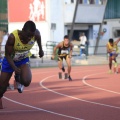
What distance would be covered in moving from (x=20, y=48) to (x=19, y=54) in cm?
20

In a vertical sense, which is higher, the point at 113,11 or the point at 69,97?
the point at 113,11

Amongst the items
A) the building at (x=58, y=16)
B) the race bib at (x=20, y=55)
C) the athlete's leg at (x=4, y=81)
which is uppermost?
the building at (x=58, y=16)

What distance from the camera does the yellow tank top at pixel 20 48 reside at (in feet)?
31.4

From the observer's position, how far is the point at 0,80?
9883mm

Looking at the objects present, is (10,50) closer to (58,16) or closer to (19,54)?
(19,54)

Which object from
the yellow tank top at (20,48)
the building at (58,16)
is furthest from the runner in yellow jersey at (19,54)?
the building at (58,16)

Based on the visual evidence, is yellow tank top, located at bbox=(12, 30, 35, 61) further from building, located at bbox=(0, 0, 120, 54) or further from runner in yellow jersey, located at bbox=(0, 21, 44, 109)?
building, located at bbox=(0, 0, 120, 54)

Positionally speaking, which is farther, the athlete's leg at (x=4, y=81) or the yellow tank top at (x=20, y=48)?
the athlete's leg at (x=4, y=81)

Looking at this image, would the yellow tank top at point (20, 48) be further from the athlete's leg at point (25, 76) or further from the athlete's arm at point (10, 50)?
the athlete's leg at point (25, 76)

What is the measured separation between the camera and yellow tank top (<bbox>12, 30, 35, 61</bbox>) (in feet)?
31.4

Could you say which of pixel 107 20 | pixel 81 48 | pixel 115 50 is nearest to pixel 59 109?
pixel 115 50

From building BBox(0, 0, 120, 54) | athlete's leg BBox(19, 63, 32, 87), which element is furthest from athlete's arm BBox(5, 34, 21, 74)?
building BBox(0, 0, 120, 54)

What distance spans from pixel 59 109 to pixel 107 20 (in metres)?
36.8

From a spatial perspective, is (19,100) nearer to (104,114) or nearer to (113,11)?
(104,114)
